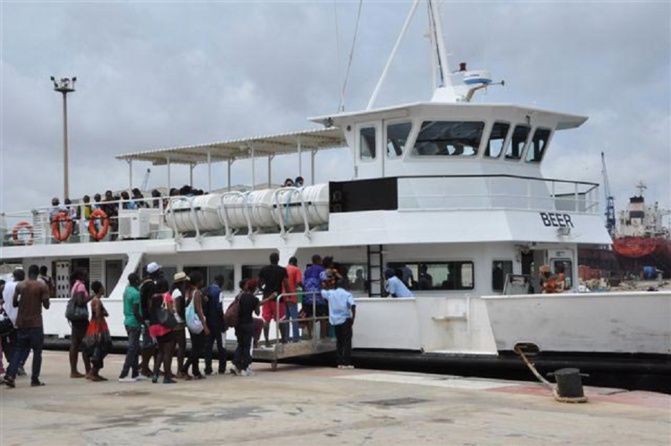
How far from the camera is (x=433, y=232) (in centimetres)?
1475

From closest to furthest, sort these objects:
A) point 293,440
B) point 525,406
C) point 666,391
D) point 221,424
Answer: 1. point 293,440
2. point 221,424
3. point 525,406
4. point 666,391

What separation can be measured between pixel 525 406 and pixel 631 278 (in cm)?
4549

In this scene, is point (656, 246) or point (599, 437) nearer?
point (599, 437)

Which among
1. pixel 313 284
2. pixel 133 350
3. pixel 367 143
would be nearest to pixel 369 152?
pixel 367 143

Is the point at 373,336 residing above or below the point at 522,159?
below

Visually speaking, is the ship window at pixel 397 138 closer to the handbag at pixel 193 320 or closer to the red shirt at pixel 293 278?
the red shirt at pixel 293 278

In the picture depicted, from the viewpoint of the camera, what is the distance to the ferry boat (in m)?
12.3

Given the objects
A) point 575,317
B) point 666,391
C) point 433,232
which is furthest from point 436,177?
point 666,391

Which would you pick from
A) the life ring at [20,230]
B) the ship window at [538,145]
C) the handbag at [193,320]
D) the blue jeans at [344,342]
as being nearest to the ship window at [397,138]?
the ship window at [538,145]

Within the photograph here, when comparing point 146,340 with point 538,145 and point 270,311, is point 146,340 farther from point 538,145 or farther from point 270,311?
point 538,145

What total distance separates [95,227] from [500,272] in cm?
968

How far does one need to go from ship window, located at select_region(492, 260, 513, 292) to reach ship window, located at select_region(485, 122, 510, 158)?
85.2 inches

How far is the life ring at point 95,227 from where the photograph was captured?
1998cm

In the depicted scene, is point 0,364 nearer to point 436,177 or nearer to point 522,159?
point 436,177
